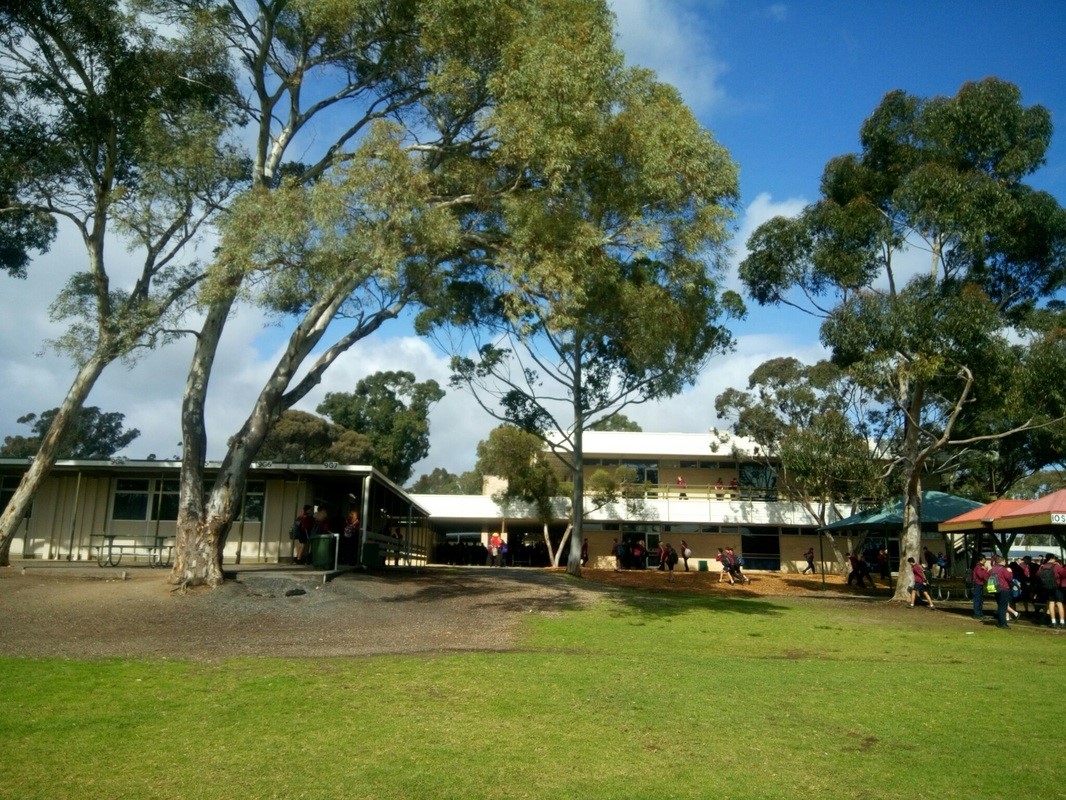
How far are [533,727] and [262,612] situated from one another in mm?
8135

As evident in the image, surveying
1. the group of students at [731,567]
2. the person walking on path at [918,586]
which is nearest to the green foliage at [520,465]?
the group of students at [731,567]

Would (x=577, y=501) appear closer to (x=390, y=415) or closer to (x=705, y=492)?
(x=705, y=492)

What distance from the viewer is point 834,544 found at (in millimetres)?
38844

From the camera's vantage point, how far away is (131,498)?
25.4 metres

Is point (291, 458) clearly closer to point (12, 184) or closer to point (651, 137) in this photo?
point (12, 184)

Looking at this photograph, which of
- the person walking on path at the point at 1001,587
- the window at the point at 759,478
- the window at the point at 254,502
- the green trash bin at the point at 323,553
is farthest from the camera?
the window at the point at 759,478

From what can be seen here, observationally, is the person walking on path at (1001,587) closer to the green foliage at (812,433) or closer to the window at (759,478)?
the green foliage at (812,433)

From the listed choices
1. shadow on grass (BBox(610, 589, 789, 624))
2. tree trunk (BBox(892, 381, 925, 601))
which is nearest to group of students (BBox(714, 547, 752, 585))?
shadow on grass (BBox(610, 589, 789, 624))

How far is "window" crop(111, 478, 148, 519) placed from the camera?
25.3 m

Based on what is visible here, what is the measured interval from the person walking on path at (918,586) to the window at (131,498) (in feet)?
71.0

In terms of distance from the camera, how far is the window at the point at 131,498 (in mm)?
25344

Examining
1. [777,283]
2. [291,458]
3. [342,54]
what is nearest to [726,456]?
[777,283]

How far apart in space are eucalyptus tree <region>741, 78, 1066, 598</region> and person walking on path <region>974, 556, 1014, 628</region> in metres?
3.25

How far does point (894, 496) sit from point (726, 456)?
11.2m
